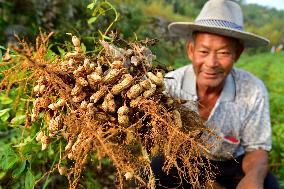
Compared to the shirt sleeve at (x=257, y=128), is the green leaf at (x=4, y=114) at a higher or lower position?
higher

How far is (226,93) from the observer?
2.55 m

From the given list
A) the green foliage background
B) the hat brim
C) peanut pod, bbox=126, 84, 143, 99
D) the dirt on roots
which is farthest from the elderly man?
peanut pod, bbox=126, 84, 143, 99

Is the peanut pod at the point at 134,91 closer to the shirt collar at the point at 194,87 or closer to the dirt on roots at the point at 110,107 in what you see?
the dirt on roots at the point at 110,107

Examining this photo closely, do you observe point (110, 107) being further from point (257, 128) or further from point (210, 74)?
point (257, 128)

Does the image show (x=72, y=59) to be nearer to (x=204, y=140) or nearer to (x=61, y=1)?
(x=204, y=140)

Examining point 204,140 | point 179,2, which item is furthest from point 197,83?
point 179,2

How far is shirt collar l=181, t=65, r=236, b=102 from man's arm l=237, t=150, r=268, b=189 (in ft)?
1.20

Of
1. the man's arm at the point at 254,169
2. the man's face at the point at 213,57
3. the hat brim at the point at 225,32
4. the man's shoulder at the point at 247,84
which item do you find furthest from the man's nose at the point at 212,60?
the man's arm at the point at 254,169

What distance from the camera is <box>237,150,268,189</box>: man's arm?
7.13ft

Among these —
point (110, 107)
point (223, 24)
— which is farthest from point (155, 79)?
point (223, 24)

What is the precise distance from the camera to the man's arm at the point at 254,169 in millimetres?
2172

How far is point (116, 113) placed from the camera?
138 centimetres

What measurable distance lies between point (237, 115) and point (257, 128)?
0.14 metres

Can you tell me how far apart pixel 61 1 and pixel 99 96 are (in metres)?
3.60
